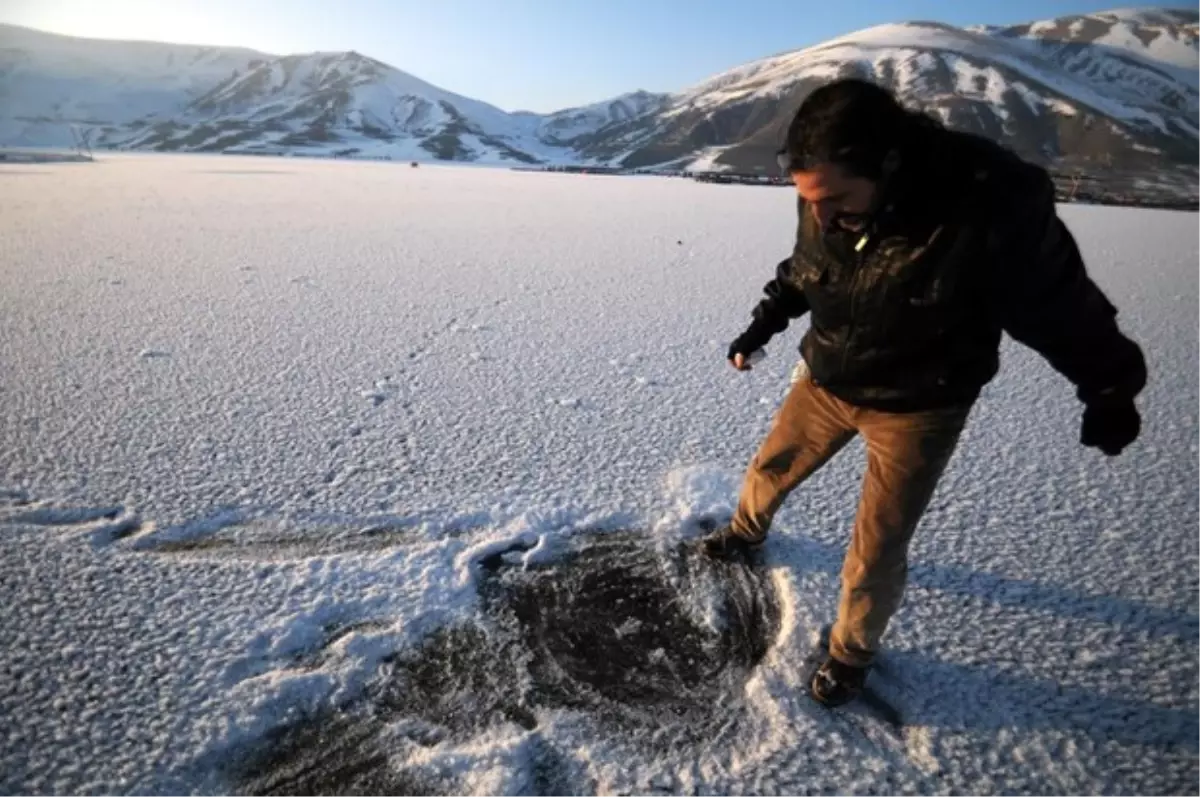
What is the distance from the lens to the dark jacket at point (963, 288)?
1196mm

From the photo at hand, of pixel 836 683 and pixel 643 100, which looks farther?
pixel 643 100

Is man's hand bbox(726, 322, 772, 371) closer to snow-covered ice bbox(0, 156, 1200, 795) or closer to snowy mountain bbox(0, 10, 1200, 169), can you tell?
snow-covered ice bbox(0, 156, 1200, 795)

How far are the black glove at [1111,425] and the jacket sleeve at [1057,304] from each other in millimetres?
29

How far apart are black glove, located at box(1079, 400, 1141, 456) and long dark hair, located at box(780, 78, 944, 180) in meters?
0.73

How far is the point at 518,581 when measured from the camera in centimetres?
204

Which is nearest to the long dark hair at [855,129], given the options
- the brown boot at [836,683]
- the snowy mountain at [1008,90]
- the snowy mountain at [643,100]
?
the brown boot at [836,683]

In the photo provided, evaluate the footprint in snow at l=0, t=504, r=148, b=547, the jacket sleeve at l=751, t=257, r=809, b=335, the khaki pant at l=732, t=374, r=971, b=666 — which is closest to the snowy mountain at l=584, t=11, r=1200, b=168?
the jacket sleeve at l=751, t=257, r=809, b=335

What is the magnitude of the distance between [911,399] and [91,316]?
5712mm

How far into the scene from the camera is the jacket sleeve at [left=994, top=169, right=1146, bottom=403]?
119cm

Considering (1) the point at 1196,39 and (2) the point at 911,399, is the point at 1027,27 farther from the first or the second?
(2) the point at 911,399

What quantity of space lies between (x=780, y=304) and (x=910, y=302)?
577 mm

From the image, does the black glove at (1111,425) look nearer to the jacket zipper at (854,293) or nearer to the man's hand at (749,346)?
the jacket zipper at (854,293)

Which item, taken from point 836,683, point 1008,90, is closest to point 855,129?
point 836,683

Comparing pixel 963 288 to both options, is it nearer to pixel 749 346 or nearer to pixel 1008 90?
pixel 749 346
